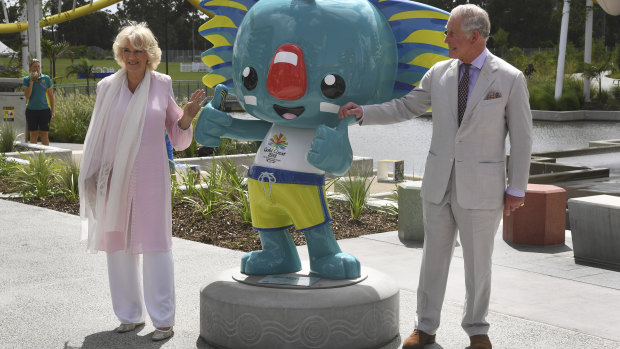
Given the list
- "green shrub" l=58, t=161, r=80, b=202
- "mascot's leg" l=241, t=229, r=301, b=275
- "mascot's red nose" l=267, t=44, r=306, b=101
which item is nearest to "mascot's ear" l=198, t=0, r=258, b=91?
"mascot's red nose" l=267, t=44, r=306, b=101

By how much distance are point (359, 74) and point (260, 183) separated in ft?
2.88

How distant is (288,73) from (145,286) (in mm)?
1556

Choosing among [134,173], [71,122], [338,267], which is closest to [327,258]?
[338,267]

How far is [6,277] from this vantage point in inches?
252

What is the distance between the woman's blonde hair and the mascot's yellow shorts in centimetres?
90

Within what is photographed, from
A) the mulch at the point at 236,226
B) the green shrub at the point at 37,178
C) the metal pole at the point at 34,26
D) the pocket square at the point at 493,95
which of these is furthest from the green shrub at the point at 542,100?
the pocket square at the point at 493,95

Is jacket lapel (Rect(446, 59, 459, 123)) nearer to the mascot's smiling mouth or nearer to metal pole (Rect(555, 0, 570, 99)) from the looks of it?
the mascot's smiling mouth

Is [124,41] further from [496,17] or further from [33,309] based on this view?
[496,17]

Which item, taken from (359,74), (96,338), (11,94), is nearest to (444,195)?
(359,74)

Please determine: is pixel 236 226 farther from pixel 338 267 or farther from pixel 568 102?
pixel 568 102

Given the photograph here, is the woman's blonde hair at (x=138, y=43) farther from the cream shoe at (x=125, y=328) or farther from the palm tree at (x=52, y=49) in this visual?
the palm tree at (x=52, y=49)

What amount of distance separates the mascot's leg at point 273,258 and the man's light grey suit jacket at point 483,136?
102 cm

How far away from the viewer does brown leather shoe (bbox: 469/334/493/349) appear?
4415mm

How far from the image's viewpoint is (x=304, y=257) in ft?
23.3
